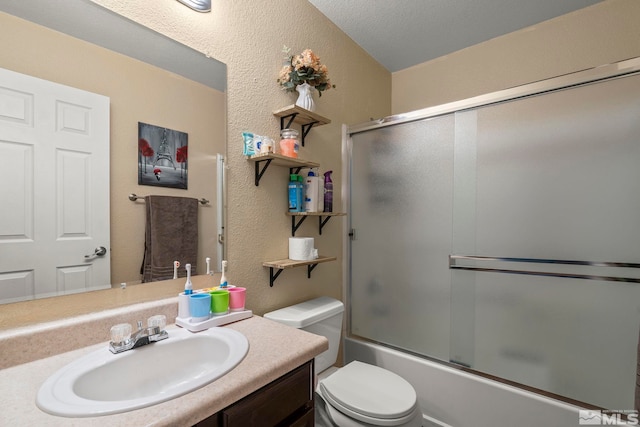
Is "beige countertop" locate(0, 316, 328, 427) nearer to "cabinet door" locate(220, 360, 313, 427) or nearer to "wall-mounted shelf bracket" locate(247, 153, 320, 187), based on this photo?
"cabinet door" locate(220, 360, 313, 427)

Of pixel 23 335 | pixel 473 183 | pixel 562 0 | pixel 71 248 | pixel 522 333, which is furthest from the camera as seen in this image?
pixel 562 0

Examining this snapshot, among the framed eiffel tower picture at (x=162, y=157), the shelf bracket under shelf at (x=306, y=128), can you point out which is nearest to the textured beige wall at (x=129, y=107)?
the framed eiffel tower picture at (x=162, y=157)

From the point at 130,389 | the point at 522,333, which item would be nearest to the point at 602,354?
the point at 522,333

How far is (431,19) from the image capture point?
1.84m

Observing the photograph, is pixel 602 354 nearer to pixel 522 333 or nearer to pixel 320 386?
pixel 522 333

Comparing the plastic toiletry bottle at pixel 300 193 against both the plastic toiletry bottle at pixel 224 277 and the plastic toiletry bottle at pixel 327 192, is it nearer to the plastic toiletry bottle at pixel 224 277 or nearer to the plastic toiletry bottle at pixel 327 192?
the plastic toiletry bottle at pixel 327 192

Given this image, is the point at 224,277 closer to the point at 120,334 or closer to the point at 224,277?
the point at 224,277

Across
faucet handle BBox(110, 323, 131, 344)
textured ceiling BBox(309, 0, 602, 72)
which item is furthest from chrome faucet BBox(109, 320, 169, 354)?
textured ceiling BBox(309, 0, 602, 72)

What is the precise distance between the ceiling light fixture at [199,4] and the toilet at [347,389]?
4.33 ft

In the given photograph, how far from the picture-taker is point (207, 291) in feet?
3.70

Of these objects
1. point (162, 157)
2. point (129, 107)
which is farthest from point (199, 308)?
point (129, 107)

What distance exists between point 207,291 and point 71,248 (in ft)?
1.46

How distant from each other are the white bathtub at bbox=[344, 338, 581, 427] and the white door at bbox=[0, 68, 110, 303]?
1.59 m

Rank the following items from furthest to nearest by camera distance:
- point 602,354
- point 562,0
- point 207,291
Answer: point 562,0 → point 602,354 → point 207,291
